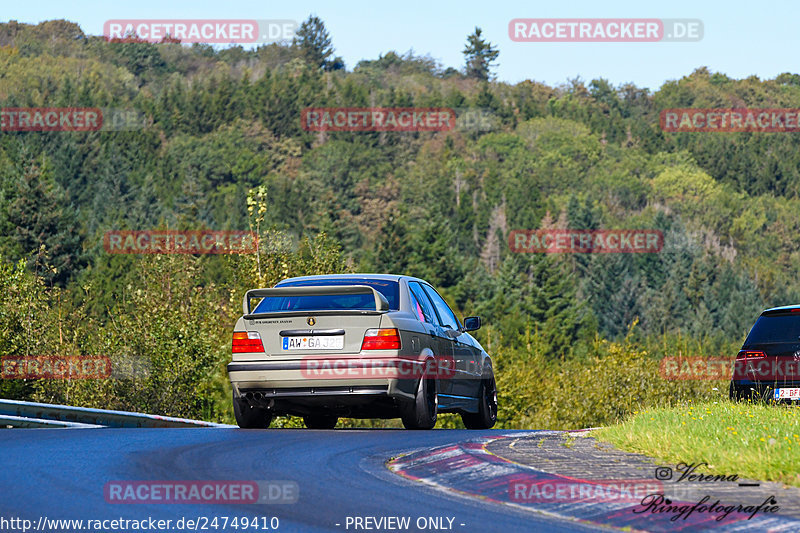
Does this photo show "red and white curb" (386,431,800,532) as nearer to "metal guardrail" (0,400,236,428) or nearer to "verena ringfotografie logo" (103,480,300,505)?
"verena ringfotografie logo" (103,480,300,505)

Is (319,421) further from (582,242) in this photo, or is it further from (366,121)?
(366,121)

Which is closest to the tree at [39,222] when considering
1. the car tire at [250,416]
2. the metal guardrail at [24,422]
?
the metal guardrail at [24,422]

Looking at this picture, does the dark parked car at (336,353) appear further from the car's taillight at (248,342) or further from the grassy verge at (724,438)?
the grassy verge at (724,438)

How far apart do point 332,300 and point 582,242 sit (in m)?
126

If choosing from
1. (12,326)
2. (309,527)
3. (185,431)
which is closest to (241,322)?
(185,431)

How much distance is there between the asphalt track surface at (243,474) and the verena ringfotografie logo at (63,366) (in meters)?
34.4

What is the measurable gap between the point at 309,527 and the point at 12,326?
41.2 meters

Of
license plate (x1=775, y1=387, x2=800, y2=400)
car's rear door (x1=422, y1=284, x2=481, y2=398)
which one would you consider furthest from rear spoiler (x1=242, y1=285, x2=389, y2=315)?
license plate (x1=775, y1=387, x2=800, y2=400)

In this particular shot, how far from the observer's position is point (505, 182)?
557ft

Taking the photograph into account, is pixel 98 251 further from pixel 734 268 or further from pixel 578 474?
pixel 578 474

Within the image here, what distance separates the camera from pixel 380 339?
40.8ft

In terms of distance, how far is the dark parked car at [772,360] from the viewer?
1473cm
